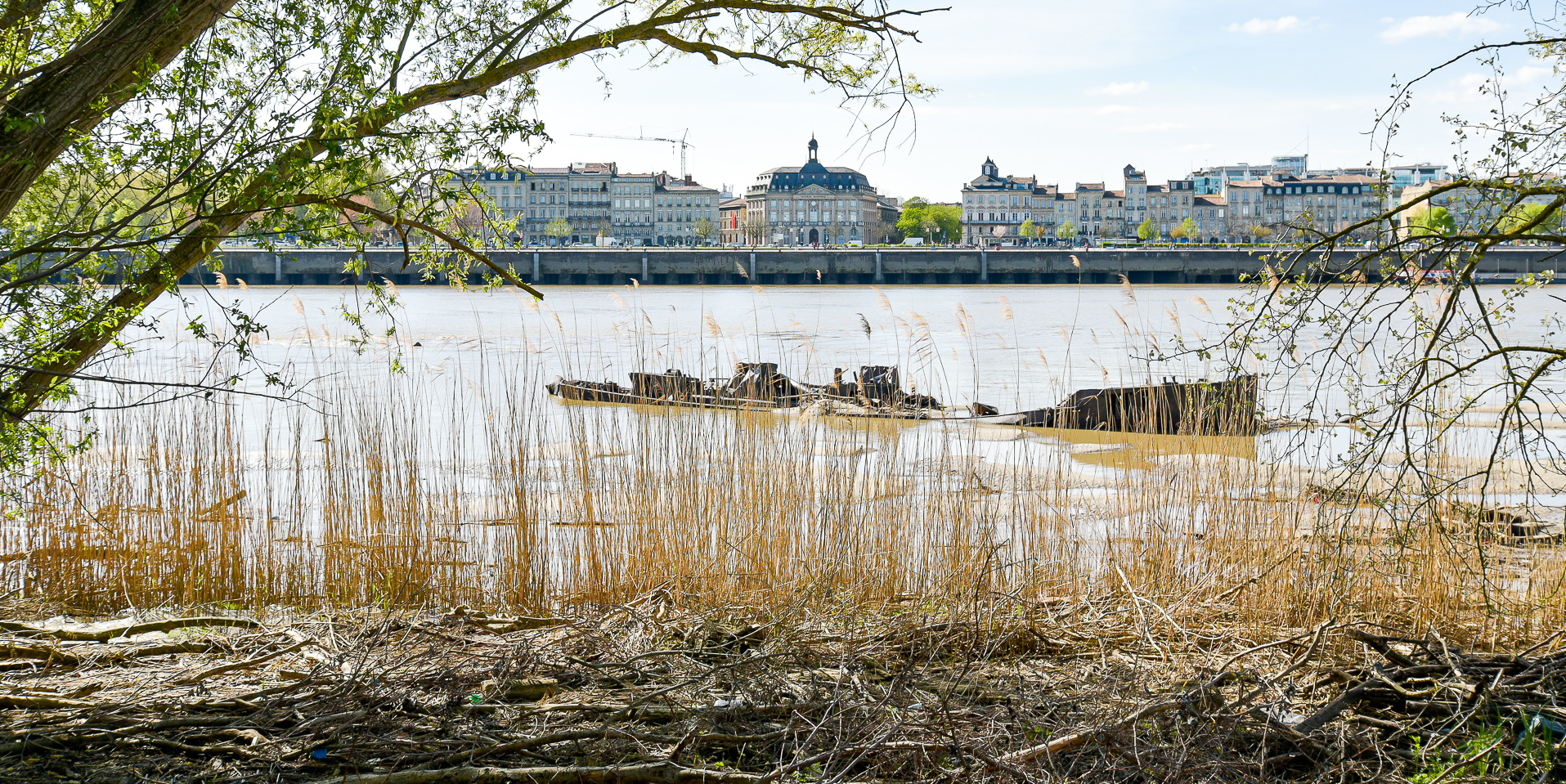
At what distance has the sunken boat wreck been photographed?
23.6 ft

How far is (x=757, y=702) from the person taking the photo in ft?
12.4

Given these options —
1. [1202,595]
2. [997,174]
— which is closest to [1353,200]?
[997,174]

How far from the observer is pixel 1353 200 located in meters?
142

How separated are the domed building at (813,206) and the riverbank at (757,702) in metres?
148

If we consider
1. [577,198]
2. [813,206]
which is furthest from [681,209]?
[813,206]

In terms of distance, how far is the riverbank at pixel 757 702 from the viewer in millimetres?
3258

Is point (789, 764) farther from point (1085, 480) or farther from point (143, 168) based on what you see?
point (1085, 480)

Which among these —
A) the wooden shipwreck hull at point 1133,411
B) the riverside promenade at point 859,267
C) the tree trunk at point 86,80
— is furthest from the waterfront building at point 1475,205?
the riverside promenade at point 859,267

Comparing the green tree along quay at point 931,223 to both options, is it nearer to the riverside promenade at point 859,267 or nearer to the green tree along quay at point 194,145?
the riverside promenade at point 859,267

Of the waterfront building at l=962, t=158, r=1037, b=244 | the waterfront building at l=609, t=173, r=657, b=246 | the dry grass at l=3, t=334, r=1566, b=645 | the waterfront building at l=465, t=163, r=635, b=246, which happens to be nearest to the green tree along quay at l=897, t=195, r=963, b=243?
the waterfront building at l=962, t=158, r=1037, b=244

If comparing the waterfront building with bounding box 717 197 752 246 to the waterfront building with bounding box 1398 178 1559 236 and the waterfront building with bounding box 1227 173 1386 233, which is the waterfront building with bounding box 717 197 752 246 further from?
the waterfront building with bounding box 1398 178 1559 236

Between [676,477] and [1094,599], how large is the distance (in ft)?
7.37

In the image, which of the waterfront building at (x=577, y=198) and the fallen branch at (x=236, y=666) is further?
the waterfront building at (x=577, y=198)

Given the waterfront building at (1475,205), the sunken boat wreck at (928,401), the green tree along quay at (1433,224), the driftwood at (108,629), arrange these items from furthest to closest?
1. the sunken boat wreck at (928,401)
2. the driftwood at (108,629)
3. the green tree along quay at (1433,224)
4. the waterfront building at (1475,205)
